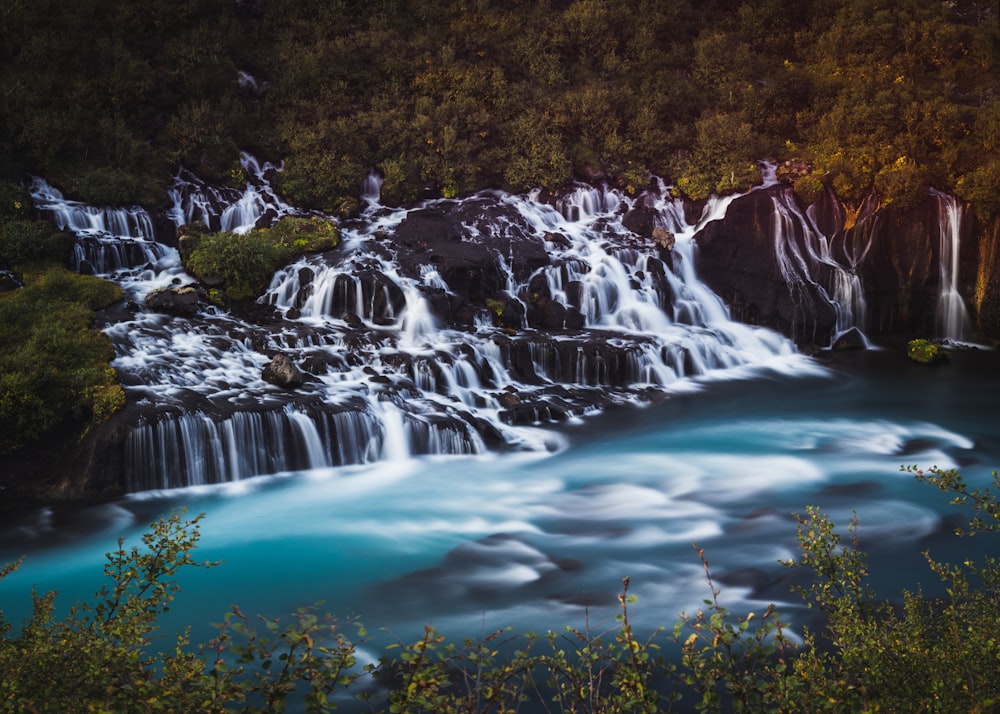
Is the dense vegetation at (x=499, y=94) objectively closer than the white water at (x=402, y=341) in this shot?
No

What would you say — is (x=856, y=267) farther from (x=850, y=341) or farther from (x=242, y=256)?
(x=242, y=256)

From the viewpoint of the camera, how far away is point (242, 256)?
64.0ft

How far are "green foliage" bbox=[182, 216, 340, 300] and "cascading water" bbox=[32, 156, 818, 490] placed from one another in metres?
0.44

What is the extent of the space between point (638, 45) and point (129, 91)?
1687 cm

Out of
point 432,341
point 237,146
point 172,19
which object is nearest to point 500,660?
point 432,341

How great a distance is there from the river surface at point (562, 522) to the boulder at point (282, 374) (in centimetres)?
219

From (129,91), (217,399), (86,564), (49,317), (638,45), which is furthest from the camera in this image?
(638,45)

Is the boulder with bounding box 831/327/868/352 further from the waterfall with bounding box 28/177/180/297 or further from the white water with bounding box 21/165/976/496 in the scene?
the waterfall with bounding box 28/177/180/297

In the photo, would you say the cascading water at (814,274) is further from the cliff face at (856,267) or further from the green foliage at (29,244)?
the green foliage at (29,244)

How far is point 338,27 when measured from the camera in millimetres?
28891

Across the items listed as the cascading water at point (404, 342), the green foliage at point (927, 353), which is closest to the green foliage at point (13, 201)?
the cascading water at point (404, 342)

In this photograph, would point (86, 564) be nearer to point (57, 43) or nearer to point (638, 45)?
point (57, 43)

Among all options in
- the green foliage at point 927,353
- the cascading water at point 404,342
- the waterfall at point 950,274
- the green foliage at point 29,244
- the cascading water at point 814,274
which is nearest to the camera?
the cascading water at point 404,342

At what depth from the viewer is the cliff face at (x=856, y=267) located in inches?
861
